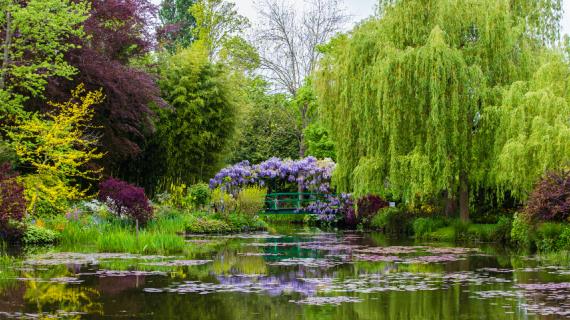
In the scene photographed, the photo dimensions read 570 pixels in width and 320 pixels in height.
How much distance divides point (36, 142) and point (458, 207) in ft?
42.8

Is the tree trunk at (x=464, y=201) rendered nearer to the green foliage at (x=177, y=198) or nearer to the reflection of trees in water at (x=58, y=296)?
the green foliage at (x=177, y=198)

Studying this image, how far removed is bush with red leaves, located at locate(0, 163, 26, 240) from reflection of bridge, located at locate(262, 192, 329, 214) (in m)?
17.8

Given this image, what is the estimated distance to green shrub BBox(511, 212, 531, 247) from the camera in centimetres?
1830

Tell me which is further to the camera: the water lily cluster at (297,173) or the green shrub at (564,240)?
the water lily cluster at (297,173)

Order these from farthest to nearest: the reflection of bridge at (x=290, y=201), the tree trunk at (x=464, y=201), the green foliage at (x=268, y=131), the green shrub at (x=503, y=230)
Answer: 1. the green foliage at (x=268, y=131)
2. the reflection of bridge at (x=290, y=201)
3. the tree trunk at (x=464, y=201)
4. the green shrub at (x=503, y=230)

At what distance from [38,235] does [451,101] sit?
11.3 meters

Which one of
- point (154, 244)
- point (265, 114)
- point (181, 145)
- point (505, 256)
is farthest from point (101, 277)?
point (265, 114)

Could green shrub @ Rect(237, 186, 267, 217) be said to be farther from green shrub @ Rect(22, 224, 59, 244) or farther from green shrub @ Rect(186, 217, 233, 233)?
green shrub @ Rect(22, 224, 59, 244)

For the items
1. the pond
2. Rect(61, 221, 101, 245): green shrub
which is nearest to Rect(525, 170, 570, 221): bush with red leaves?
the pond

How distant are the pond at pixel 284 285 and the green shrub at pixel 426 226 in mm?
5514

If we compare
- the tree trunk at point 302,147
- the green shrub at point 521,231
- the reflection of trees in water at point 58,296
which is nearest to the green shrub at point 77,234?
the reflection of trees in water at point 58,296

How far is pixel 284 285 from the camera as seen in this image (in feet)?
37.2

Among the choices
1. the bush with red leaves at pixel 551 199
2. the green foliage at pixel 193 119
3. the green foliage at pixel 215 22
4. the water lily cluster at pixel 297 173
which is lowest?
the bush with red leaves at pixel 551 199

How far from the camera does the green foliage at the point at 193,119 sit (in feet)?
97.1
